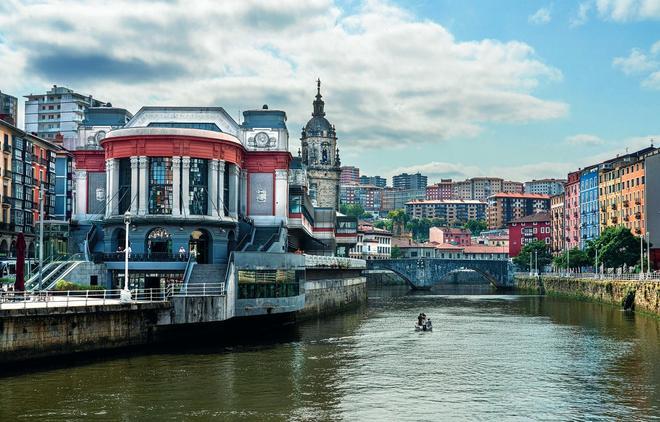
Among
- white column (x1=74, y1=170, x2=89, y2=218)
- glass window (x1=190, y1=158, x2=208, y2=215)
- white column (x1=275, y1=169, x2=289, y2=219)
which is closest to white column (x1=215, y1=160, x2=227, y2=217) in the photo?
glass window (x1=190, y1=158, x2=208, y2=215)

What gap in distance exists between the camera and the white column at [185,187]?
7538 centimetres

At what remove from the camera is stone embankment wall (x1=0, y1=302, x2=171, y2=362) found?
151ft

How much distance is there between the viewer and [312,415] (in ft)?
121

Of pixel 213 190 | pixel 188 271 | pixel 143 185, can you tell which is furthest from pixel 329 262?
pixel 188 271

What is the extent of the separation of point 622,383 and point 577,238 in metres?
151

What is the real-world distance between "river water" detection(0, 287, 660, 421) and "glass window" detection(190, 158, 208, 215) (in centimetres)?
1583

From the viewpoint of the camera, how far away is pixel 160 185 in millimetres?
75688

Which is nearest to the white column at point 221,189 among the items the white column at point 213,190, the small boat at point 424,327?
the white column at point 213,190

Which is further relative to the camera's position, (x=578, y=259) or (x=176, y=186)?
(x=578, y=259)

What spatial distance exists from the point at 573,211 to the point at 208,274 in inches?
5783

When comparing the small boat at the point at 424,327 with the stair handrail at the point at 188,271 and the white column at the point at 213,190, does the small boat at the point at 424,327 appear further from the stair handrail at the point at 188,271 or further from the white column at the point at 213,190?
the stair handrail at the point at 188,271

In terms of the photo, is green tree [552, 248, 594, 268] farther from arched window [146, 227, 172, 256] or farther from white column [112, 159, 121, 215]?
white column [112, 159, 121, 215]

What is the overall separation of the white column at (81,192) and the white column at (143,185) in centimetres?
1488

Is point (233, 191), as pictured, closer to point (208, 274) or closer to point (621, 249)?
point (208, 274)
